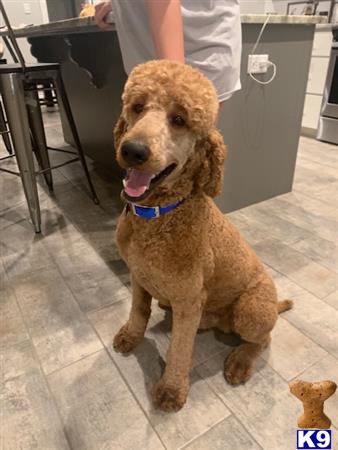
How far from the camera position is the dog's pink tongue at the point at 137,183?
694 millimetres

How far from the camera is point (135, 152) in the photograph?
0.63m

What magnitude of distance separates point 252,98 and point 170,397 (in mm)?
1407

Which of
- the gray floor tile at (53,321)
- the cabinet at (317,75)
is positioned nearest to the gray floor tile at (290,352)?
the gray floor tile at (53,321)

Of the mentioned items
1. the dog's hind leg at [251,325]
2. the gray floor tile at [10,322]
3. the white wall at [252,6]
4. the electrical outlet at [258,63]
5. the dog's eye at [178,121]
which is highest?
the white wall at [252,6]

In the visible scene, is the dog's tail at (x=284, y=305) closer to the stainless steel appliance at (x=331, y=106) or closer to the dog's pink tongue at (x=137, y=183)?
the dog's pink tongue at (x=137, y=183)

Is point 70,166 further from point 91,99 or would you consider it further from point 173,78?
point 173,78

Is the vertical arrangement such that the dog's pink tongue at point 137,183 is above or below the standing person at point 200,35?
below

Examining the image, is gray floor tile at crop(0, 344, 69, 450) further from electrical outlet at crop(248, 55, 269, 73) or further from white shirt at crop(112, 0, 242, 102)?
electrical outlet at crop(248, 55, 269, 73)

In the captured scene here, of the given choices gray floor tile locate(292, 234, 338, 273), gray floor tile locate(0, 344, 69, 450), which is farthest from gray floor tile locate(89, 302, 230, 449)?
gray floor tile locate(292, 234, 338, 273)

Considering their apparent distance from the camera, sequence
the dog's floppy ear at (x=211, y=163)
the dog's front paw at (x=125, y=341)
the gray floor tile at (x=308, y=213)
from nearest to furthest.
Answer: the dog's floppy ear at (x=211, y=163), the dog's front paw at (x=125, y=341), the gray floor tile at (x=308, y=213)

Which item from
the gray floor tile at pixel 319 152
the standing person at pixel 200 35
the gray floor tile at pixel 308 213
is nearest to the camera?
the standing person at pixel 200 35

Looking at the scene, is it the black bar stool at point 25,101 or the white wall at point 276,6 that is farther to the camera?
the white wall at point 276,6

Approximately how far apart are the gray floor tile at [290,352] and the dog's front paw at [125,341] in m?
0.40

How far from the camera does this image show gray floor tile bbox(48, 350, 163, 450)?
884 millimetres
